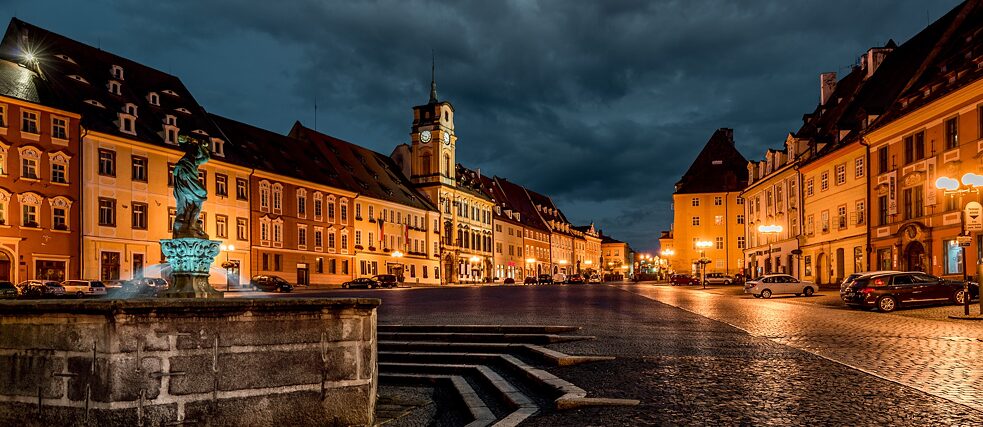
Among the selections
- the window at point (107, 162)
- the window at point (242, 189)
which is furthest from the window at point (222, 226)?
the window at point (107, 162)

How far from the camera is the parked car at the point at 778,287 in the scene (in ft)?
131

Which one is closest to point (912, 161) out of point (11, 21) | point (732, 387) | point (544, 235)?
point (732, 387)

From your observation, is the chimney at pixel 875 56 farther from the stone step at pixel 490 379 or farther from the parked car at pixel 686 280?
the stone step at pixel 490 379

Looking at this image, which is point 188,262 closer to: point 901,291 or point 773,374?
point 773,374

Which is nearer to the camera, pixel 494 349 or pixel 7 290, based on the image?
pixel 494 349

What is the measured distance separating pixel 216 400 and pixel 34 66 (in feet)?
139

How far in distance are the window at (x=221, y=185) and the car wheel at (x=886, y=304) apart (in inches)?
1654

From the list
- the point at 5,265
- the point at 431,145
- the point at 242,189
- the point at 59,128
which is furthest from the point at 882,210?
the point at 431,145

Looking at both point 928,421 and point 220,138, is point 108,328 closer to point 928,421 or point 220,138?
point 928,421

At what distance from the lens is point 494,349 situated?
47.4 ft

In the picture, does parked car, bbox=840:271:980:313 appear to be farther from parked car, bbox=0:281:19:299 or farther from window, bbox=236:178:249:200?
window, bbox=236:178:249:200

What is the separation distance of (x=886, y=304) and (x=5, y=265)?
4091 cm

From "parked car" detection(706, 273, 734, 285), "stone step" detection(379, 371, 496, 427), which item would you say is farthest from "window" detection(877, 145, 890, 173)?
"stone step" detection(379, 371, 496, 427)

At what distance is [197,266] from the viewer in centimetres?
1197
